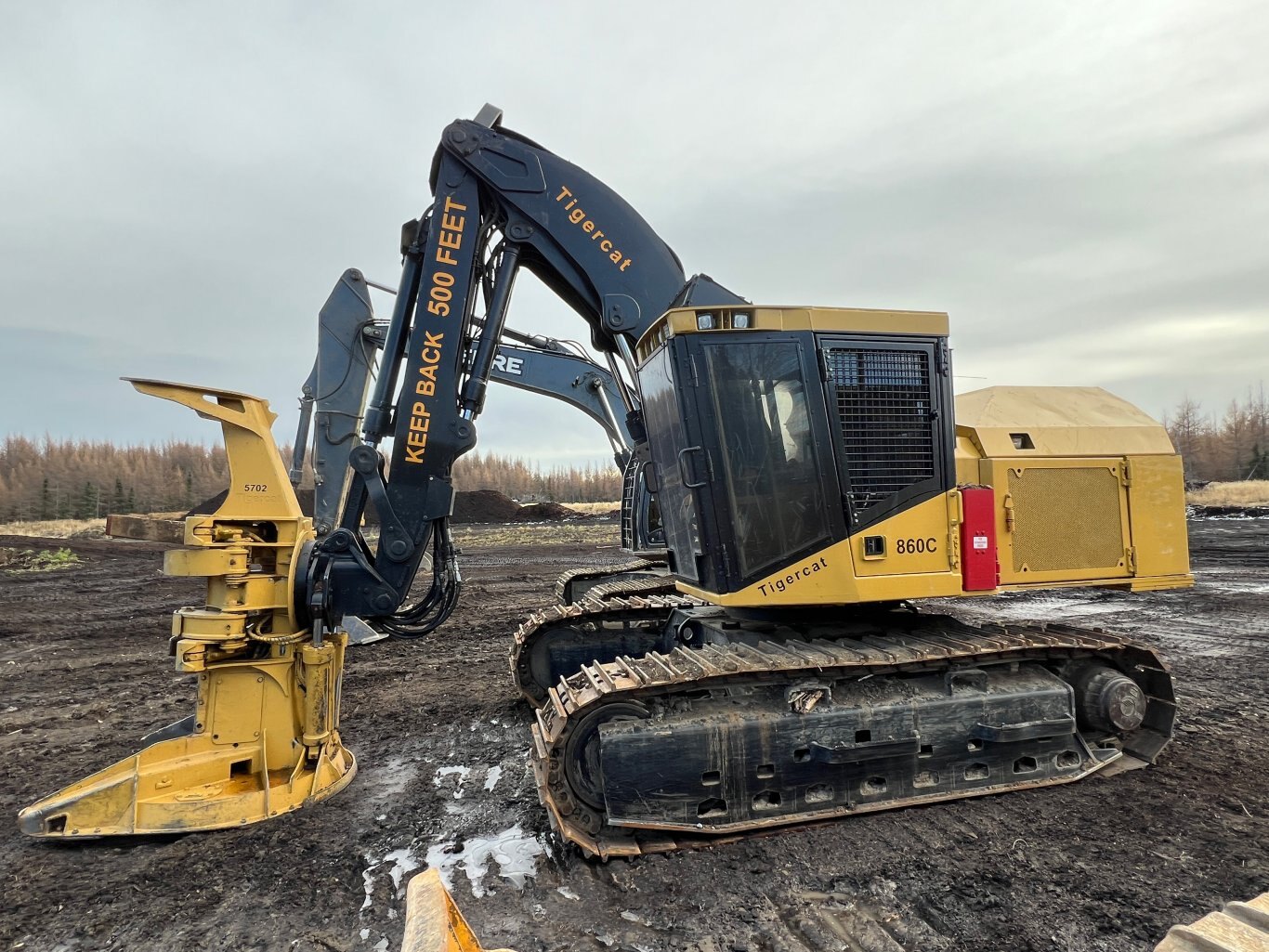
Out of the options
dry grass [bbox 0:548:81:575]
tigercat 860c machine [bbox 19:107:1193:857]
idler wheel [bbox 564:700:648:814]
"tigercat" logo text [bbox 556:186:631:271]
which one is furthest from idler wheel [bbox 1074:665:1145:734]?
dry grass [bbox 0:548:81:575]

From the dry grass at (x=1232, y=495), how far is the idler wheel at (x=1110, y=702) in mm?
33750

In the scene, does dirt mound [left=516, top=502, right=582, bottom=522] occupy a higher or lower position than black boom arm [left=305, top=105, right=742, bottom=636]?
lower

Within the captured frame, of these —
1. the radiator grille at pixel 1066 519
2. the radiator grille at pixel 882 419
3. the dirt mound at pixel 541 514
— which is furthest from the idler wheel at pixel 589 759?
the dirt mound at pixel 541 514

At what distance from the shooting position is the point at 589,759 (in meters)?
3.83

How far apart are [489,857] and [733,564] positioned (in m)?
2.04

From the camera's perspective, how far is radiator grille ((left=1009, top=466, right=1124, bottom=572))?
15.0 feet

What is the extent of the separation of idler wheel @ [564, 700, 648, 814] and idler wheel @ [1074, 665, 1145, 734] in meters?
2.93

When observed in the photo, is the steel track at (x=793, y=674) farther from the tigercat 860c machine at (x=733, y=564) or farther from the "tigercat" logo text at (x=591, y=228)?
the "tigercat" logo text at (x=591, y=228)

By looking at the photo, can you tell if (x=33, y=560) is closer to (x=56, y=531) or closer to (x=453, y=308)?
(x=56, y=531)

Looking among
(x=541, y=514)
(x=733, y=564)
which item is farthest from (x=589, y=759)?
(x=541, y=514)

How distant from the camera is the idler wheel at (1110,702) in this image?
14.9ft

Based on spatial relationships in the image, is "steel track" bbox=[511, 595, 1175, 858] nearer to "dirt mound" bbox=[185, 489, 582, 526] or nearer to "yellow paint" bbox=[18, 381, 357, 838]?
"yellow paint" bbox=[18, 381, 357, 838]

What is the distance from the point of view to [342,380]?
890 cm

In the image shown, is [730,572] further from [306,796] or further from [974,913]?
Result: [306,796]
